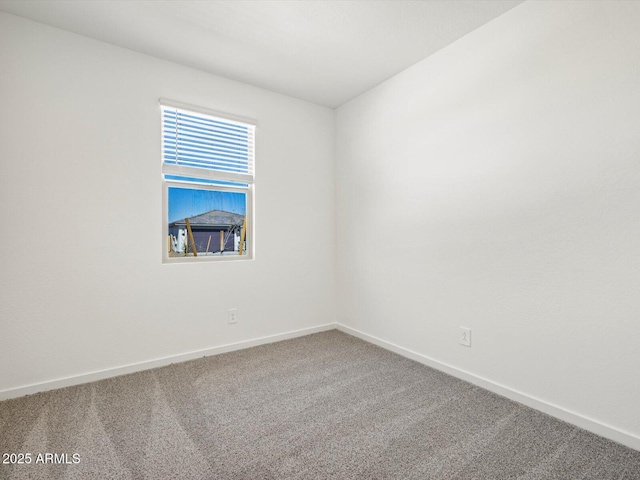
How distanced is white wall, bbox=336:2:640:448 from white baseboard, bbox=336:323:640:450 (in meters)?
0.02

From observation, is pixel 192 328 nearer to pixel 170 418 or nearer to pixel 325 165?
pixel 170 418

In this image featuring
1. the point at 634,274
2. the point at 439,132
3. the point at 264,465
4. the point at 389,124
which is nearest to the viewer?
the point at 264,465

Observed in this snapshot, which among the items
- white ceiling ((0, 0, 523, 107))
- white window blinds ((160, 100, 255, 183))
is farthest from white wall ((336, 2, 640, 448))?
white window blinds ((160, 100, 255, 183))

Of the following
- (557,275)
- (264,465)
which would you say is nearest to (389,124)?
(557,275)

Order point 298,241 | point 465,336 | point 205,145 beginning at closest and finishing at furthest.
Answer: point 465,336
point 205,145
point 298,241

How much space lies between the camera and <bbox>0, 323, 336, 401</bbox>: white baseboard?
2123mm

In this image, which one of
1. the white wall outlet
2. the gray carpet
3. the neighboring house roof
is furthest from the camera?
the neighboring house roof

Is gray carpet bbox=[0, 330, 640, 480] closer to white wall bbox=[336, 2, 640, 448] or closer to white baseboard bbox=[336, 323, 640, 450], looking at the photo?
white baseboard bbox=[336, 323, 640, 450]

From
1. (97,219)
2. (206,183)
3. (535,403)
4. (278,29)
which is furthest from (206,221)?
(535,403)

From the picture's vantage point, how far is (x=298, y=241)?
3365 millimetres

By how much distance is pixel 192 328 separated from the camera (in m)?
2.76

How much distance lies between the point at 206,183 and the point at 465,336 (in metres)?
2.48

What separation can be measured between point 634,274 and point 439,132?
4.94 ft

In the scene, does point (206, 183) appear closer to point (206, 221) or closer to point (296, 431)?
point (206, 221)
